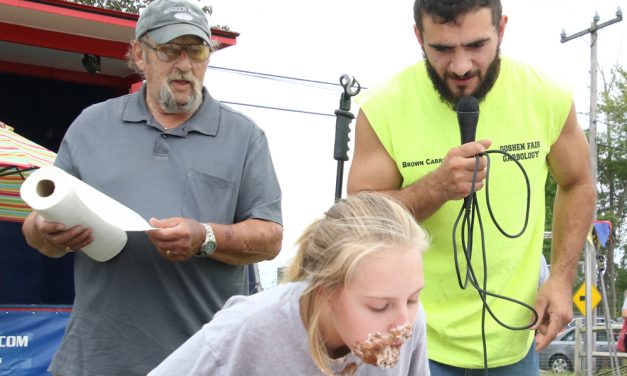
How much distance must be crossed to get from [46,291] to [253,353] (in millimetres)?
7510

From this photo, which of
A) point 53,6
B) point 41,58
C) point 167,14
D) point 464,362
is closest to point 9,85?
point 41,58

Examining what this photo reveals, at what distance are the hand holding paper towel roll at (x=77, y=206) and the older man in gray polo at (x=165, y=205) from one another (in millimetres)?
56

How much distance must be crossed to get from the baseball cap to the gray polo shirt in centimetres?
26

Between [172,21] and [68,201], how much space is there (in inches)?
37.8

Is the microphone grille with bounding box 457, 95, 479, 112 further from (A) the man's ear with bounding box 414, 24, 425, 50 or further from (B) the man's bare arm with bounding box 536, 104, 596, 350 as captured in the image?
(B) the man's bare arm with bounding box 536, 104, 596, 350

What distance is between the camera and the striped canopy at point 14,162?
210 inches

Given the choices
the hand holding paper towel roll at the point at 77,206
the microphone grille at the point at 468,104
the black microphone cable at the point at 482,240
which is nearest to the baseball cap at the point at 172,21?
the hand holding paper towel roll at the point at 77,206

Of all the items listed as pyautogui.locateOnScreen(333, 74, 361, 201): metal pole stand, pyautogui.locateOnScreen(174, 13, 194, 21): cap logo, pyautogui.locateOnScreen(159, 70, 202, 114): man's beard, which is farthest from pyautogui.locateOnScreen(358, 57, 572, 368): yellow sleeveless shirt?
pyautogui.locateOnScreen(333, 74, 361, 201): metal pole stand

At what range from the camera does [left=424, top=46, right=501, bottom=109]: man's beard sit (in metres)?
2.75

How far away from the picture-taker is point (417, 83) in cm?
294

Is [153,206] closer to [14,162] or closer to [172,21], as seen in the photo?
[172,21]

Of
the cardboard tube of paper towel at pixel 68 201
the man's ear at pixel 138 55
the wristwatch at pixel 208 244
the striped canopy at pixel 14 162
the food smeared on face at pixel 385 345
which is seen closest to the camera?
the food smeared on face at pixel 385 345

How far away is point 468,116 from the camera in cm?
270

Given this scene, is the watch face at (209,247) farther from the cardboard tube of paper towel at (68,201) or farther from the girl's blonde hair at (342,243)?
the girl's blonde hair at (342,243)
